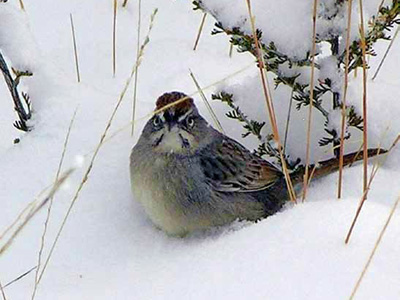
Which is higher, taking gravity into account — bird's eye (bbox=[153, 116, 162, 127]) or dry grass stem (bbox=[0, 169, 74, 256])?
dry grass stem (bbox=[0, 169, 74, 256])

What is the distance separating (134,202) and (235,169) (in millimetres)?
496

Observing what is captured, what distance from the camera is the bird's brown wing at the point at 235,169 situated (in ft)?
14.3

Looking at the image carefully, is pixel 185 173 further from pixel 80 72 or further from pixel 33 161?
pixel 80 72

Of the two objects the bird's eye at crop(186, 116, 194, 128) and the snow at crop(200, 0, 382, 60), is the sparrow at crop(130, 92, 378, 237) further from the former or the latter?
the snow at crop(200, 0, 382, 60)

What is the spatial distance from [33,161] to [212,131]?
2.84 ft

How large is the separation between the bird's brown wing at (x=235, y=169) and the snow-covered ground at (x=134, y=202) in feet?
0.74

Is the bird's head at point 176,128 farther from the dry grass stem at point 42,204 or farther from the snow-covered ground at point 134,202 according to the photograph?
the dry grass stem at point 42,204

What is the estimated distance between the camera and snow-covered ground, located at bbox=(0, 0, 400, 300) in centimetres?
334

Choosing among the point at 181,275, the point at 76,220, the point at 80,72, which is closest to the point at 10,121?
the point at 80,72

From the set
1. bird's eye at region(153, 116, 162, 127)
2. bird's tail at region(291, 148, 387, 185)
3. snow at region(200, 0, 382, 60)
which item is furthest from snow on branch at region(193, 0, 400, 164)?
bird's eye at region(153, 116, 162, 127)

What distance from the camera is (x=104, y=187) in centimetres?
445

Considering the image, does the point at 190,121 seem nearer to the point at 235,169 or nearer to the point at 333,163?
the point at 235,169

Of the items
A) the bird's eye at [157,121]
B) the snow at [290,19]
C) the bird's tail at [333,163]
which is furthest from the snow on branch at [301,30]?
the bird's eye at [157,121]

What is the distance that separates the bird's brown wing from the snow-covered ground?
0.22 metres
